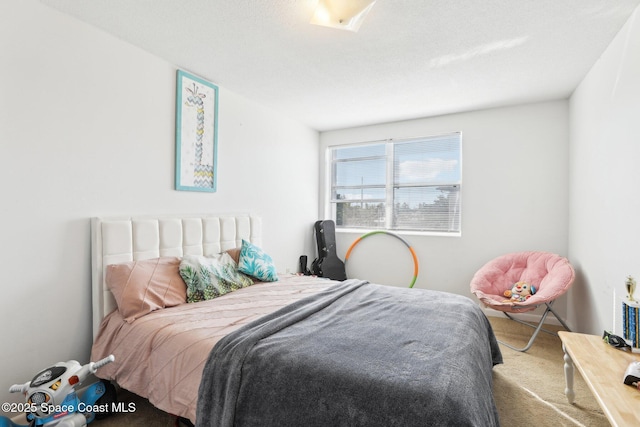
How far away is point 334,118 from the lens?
4238mm

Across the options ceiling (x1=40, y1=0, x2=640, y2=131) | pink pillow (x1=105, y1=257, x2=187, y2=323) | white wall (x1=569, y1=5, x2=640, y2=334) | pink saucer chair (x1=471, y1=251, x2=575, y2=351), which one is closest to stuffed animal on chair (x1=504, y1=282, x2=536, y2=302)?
pink saucer chair (x1=471, y1=251, x2=575, y2=351)

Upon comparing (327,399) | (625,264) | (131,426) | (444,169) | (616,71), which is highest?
(616,71)

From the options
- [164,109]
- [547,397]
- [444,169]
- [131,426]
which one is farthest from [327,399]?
[444,169]

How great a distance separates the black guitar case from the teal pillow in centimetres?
136

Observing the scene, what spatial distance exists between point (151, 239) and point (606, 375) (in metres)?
2.88

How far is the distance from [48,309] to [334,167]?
150 inches

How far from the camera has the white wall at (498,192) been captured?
3504mm

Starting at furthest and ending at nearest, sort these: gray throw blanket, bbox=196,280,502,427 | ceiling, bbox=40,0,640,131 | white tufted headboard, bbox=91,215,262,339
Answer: white tufted headboard, bbox=91,215,262,339 < ceiling, bbox=40,0,640,131 < gray throw blanket, bbox=196,280,502,427

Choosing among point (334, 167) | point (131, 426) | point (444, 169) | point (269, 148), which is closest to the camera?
point (131, 426)

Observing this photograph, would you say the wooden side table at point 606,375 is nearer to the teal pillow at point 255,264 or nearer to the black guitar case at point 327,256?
the teal pillow at point 255,264

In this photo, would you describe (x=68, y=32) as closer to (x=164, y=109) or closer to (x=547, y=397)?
(x=164, y=109)

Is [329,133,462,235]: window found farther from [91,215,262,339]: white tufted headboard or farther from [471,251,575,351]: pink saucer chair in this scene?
[91,215,262,339]: white tufted headboard

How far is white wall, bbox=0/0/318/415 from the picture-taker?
5.90 ft

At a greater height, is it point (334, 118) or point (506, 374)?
point (334, 118)
